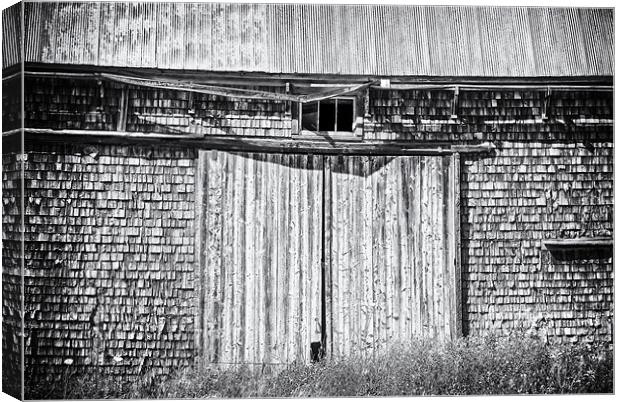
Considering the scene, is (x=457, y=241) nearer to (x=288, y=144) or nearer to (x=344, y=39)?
(x=288, y=144)

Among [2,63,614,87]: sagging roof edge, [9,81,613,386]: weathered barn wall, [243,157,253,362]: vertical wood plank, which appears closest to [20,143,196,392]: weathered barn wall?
[9,81,613,386]: weathered barn wall

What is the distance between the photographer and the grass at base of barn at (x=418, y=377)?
7.72 metres

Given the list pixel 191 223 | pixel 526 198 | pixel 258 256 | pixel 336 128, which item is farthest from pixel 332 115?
pixel 526 198

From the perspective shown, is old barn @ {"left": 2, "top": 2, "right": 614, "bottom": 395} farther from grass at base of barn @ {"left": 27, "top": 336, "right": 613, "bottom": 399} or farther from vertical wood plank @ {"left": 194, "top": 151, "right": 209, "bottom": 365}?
grass at base of barn @ {"left": 27, "top": 336, "right": 613, "bottom": 399}

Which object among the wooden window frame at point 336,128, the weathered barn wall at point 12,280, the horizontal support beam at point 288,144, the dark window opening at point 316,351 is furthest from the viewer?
the wooden window frame at point 336,128

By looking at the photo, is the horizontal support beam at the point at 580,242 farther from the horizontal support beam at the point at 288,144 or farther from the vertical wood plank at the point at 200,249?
the vertical wood plank at the point at 200,249

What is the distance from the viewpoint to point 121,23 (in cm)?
775

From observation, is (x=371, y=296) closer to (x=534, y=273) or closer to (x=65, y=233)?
(x=534, y=273)

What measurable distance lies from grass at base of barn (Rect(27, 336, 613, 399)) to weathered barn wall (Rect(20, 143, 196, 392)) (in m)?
0.27

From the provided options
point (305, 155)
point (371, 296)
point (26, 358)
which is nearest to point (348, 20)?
point (305, 155)

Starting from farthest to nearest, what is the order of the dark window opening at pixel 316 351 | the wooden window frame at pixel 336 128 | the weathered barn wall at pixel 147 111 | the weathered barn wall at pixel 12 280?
the wooden window frame at pixel 336 128, the dark window opening at pixel 316 351, the weathered barn wall at pixel 147 111, the weathered barn wall at pixel 12 280

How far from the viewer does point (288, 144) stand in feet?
26.8

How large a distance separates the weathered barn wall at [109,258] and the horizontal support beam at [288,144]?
0.11 m

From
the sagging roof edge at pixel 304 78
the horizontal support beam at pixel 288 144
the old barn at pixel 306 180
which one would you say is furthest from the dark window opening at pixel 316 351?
the sagging roof edge at pixel 304 78
